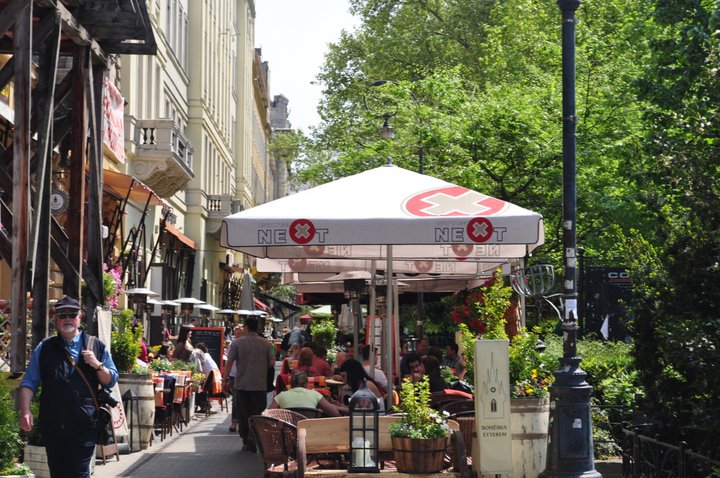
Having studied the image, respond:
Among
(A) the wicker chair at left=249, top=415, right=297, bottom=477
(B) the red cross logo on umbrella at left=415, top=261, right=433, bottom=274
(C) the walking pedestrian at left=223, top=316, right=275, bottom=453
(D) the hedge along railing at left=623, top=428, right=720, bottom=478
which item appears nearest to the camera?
(D) the hedge along railing at left=623, top=428, right=720, bottom=478

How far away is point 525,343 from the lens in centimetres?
1193

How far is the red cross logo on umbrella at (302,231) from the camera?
11.5 metres

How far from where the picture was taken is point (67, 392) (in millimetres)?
8852

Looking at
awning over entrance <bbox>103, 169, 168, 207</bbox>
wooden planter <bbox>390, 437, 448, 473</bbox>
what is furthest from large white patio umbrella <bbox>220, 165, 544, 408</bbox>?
awning over entrance <bbox>103, 169, 168, 207</bbox>

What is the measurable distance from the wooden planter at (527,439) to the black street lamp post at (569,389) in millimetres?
105

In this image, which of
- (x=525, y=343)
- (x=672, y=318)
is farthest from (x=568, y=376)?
(x=672, y=318)

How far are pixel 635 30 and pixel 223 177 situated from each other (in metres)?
38.2

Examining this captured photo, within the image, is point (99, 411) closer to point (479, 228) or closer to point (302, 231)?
point (302, 231)

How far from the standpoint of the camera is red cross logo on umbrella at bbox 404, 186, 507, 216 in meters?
11.6

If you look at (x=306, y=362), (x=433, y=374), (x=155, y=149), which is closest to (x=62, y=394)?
(x=433, y=374)

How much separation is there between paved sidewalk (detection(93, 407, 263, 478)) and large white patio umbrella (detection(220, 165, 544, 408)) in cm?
357

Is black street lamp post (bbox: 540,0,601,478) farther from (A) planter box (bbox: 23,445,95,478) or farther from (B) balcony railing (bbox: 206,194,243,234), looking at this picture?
(B) balcony railing (bbox: 206,194,243,234)

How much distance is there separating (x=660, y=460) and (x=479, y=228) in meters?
2.57

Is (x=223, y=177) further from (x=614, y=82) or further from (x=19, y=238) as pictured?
(x=19, y=238)
